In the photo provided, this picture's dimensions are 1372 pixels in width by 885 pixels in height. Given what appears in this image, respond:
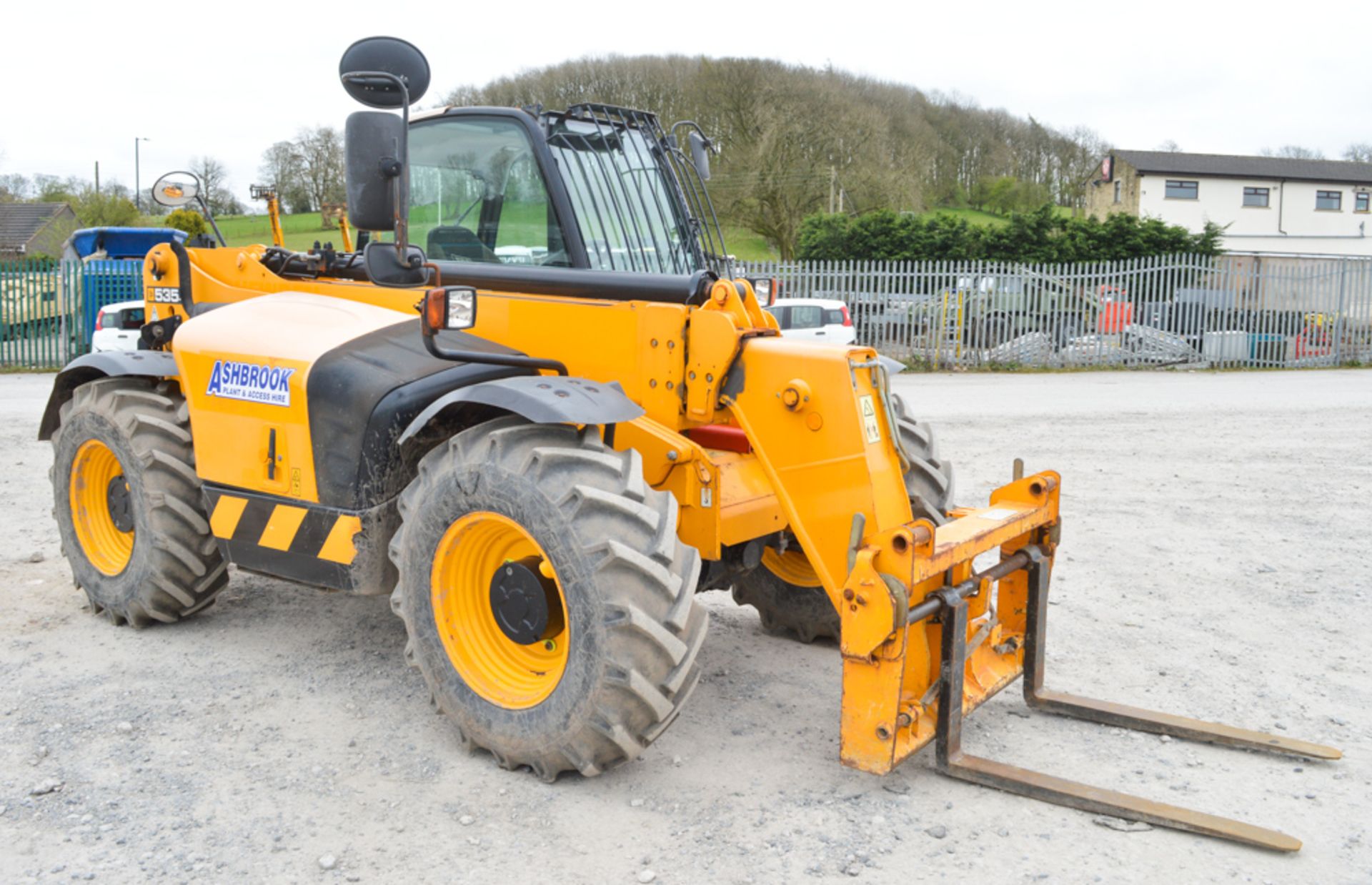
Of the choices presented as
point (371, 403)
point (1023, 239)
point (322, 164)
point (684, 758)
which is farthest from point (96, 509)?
point (1023, 239)

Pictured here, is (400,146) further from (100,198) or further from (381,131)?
(100,198)

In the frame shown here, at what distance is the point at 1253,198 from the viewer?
53344 mm

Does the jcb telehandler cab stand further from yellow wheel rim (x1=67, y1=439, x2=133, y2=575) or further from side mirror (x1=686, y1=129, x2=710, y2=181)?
yellow wheel rim (x1=67, y1=439, x2=133, y2=575)

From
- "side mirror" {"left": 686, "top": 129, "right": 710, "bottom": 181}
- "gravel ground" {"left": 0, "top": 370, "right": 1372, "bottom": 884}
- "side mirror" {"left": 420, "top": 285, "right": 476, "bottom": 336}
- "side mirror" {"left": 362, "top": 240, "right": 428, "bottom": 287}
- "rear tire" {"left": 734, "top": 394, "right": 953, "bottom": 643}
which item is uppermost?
"side mirror" {"left": 686, "top": 129, "right": 710, "bottom": 181}

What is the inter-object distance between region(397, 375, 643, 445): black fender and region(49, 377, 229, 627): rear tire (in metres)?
1.71

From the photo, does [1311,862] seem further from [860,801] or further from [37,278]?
[37,278]

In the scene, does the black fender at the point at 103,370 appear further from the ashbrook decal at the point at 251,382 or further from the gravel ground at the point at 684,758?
the gravel ground at the point at 684,758

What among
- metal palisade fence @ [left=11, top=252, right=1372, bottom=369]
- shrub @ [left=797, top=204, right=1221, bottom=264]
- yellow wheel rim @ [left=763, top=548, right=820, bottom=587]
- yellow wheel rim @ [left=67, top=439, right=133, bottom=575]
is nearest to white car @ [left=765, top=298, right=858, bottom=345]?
metal palisade fence @ [left=11, top=252, right=1372, bottom=369]

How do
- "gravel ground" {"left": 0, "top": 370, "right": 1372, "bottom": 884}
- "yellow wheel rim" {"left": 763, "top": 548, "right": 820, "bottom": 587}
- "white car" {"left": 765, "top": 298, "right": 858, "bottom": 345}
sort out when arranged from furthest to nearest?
1. "white car" {"left": 765, "top": 298, "right": 858, "bottom": 345}
2. "yellow wheel rim" {"left": 763, "top": 548, "right": 820, "bottom": 587}
3. "gravel ground" {"left": 0, "top": 370, "right": 1372, "bottom": 884}

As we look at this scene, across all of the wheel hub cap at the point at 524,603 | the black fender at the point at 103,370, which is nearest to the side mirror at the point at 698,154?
the wheel hub cap at the point at 524,603

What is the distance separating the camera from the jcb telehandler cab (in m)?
3.78

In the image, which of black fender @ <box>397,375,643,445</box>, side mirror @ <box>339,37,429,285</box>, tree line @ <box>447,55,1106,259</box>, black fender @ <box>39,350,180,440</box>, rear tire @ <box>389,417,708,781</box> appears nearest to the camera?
rear tire @ <box>389,417,708,781</box>

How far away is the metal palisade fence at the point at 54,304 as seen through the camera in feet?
68.2

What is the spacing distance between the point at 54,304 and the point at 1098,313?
19461 millimetres
